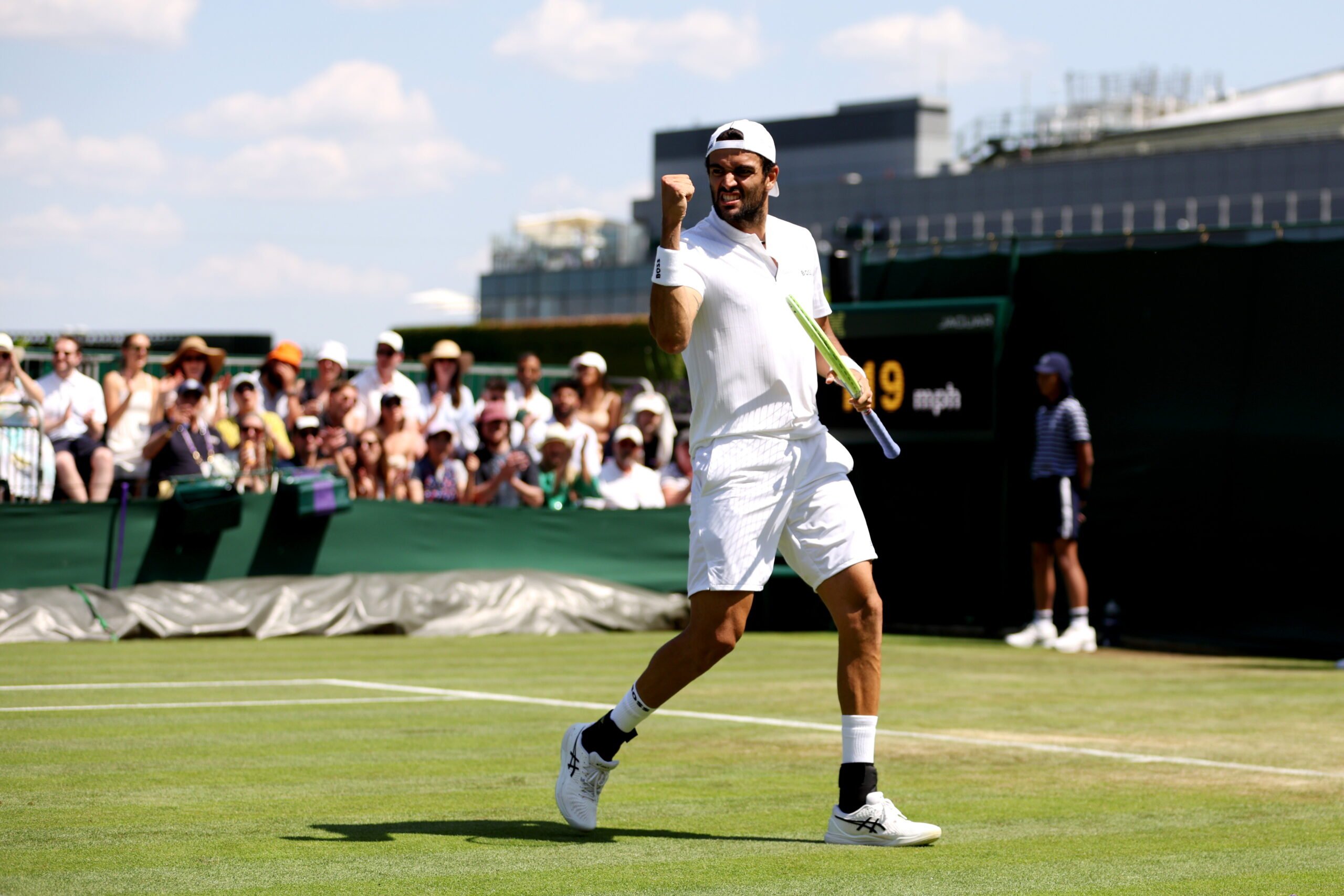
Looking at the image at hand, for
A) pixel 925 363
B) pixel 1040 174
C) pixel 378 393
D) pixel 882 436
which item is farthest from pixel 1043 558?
pixel 1040 174

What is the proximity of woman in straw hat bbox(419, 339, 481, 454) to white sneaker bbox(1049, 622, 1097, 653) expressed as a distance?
579 centimetres

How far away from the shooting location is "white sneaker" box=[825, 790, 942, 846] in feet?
18.9

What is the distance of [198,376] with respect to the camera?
1600cm

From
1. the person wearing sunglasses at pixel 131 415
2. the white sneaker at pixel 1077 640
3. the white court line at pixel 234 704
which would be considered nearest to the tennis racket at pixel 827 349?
the white court line at pixel 234 704

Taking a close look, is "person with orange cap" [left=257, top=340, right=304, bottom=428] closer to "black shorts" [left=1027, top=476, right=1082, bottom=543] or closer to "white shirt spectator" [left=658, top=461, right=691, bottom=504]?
"white shirt spectator" [left=658, top=461, right=691, bottom=504]

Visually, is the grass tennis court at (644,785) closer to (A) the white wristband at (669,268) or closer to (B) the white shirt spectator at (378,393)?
(A) the white wristband at (669,268)

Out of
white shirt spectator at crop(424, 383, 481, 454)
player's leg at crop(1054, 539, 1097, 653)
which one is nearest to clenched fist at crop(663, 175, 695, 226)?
player's leg at crop(1054, 539, 1097, 653)

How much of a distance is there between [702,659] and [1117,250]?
10.6 m

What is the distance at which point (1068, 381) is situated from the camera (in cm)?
1501

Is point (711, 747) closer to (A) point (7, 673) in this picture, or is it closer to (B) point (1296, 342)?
(A) point (7, 673)

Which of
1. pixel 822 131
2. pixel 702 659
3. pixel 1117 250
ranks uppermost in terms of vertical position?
pixel 822 131

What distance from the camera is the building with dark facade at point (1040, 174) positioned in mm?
56406

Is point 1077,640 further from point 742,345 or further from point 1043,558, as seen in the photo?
point 742,345

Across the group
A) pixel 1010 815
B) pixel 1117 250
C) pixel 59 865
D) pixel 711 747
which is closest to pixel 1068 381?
pixel 1117 250
